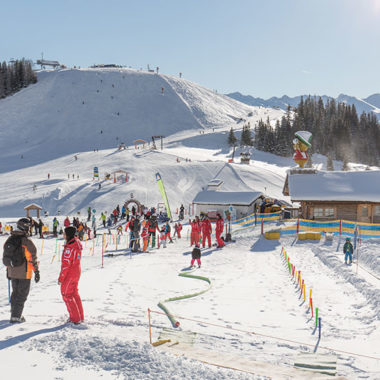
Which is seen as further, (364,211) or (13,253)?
(364,211)

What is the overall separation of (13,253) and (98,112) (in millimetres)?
96378

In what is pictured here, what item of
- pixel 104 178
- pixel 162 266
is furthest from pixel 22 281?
pixel 104 178

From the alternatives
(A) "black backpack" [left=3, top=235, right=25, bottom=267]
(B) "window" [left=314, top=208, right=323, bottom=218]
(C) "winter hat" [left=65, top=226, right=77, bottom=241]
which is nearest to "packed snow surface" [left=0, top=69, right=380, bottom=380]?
(A) "black backpack" [left=3, top=235, right=25, bottom=267]

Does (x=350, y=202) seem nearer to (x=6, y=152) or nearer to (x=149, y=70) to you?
(x=6, y=152)

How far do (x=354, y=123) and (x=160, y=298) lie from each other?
105685mm

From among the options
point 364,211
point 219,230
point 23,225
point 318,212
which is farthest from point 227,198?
point 23,225

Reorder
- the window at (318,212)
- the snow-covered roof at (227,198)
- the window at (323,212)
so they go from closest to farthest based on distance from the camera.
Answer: the window at (323,212) < the window at (318,212) < the snow-covered roof at (227,198)

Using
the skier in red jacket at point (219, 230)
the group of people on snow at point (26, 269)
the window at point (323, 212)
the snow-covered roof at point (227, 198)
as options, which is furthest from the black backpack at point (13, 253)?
the snow-covered roof at point (227, 198)

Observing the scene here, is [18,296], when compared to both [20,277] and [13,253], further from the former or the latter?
[13,253]

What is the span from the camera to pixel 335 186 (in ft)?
85.9

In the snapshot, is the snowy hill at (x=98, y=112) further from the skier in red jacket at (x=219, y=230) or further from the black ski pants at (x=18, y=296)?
the black ski pants at (x=18, y=296)

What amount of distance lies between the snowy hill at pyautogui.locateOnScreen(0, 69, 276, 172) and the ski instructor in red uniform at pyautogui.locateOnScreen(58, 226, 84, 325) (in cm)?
6338

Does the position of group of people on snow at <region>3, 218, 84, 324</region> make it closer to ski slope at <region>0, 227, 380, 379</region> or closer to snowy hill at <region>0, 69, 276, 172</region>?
ski slope at <region>0, 227, 380, 379</region>

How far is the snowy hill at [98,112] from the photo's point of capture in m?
80.1
